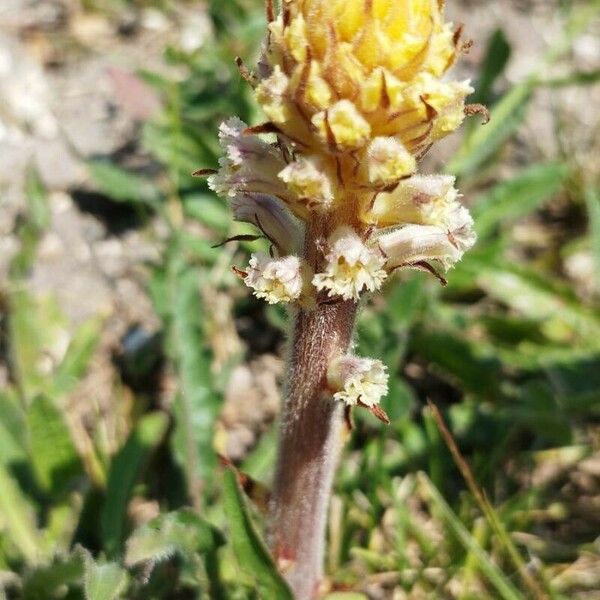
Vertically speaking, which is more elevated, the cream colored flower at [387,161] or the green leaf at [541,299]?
the green leaf at [541,299]

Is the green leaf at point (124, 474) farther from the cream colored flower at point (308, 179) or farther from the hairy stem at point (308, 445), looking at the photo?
the cream colored flower at point (308, 179)

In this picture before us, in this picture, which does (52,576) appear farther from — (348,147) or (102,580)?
(348,147)

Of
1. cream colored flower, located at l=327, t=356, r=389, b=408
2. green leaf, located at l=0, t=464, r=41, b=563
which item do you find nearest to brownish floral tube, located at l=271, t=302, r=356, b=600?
cream colored flower, located at l=327, t=356, r=389, b=408

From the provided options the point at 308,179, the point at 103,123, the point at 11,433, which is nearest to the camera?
the point at 308,179

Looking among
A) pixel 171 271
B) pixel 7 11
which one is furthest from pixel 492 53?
pixel 7 11


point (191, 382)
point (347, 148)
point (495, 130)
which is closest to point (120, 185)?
point (191, 382)

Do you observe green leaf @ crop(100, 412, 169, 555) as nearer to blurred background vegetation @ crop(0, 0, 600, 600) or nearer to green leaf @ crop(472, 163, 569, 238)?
blurred background vegetation @ crop(0, 0, 600, 600)

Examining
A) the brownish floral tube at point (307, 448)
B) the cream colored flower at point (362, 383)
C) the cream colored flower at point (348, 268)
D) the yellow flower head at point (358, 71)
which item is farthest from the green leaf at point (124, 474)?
the yellow flower head at point (358, 71)

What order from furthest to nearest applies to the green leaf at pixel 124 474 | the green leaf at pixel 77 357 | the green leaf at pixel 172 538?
1. the green leaf at pixel 77 357
2. the green leaf at pixel 124 474
3. the green leaf at pixel 172 538
